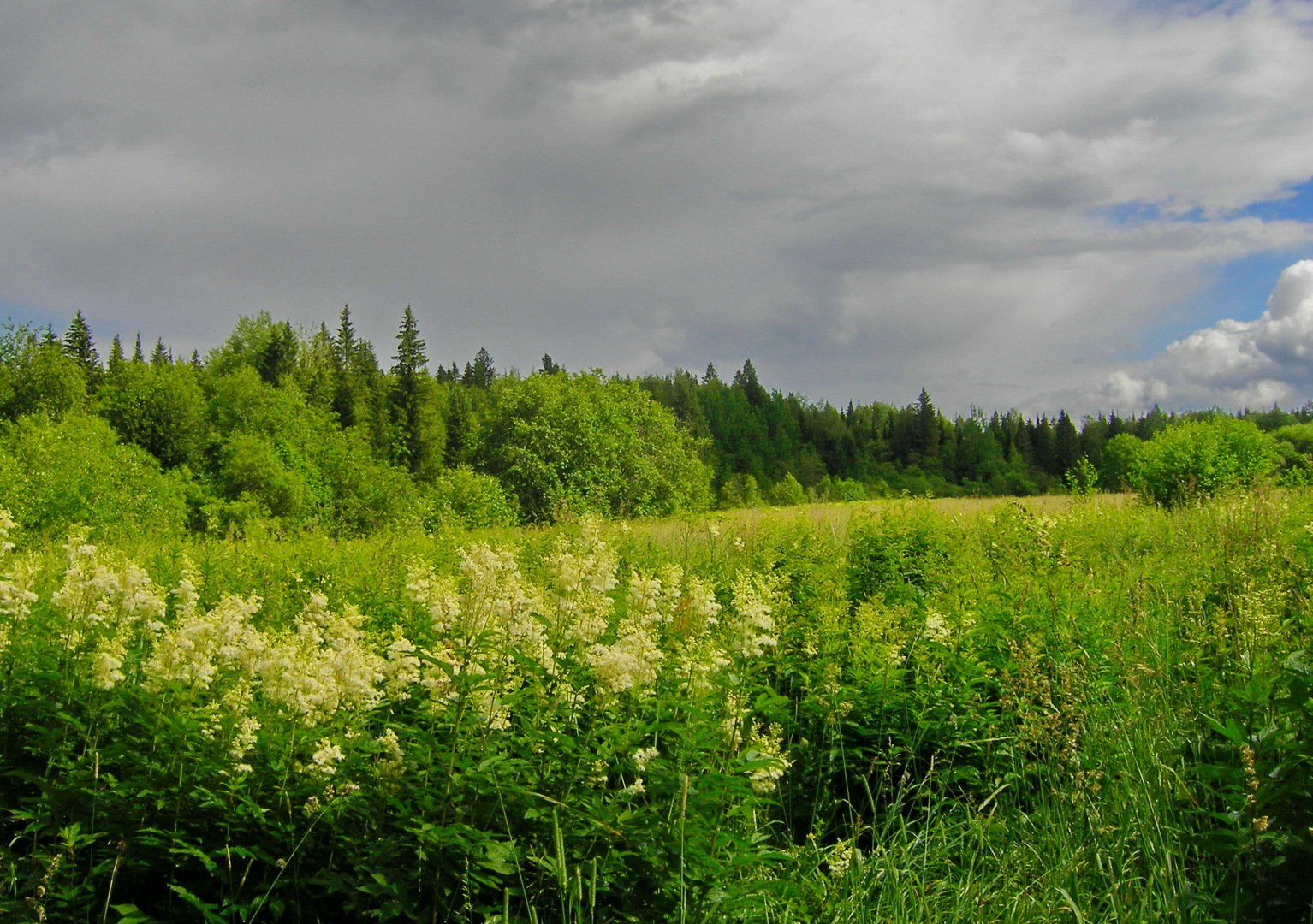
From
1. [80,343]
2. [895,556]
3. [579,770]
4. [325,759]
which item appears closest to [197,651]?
[325,759]

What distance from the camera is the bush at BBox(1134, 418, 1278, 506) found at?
21844mm

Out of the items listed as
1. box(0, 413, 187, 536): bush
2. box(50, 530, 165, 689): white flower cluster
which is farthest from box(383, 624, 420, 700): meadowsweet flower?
box(0, 413, 187, 536): bush

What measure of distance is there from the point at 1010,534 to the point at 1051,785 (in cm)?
448

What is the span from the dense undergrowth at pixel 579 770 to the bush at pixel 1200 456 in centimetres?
1732

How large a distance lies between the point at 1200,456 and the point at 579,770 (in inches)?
938

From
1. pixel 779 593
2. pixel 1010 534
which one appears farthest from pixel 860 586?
pixel 779 593

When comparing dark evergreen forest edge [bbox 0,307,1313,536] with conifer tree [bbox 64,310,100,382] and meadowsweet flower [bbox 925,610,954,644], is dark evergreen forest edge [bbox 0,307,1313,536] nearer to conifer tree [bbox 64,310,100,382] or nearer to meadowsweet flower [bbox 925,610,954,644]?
conifer tree [bbox 64,310,100,382]

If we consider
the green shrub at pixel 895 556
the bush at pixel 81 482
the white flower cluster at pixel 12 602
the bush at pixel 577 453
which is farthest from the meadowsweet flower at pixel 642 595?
the bush at pixel 577 453

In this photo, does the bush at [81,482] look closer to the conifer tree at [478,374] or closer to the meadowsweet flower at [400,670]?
the meadowsweet flower at [400,670]

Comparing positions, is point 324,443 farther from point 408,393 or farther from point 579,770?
point 579,770

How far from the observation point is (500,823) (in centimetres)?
333

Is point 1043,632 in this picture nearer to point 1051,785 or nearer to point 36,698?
point 1051,785

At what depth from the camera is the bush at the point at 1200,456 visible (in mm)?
21844

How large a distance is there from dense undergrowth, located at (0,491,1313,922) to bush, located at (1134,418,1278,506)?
17.3 metres
